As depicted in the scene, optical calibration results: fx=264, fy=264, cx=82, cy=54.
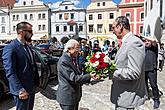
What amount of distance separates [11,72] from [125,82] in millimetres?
1621

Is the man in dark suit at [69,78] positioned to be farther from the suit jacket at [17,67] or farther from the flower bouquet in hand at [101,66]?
the suit jacket at [17,67]

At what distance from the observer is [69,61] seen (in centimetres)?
368

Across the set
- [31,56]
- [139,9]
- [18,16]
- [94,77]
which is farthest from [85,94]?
[18,16]

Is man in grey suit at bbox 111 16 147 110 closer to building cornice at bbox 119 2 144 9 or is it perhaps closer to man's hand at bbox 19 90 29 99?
man's hand at bbox 19 90 29 99

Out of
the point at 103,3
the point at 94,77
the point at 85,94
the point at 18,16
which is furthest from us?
the point at 18,16

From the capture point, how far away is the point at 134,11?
1978 inches

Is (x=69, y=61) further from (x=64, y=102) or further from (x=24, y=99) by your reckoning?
(x=24, y=99)

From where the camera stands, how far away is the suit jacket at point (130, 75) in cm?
284

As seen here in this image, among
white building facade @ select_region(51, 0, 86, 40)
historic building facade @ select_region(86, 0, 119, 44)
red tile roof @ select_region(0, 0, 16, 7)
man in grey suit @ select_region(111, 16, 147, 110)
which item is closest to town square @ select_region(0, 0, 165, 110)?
man in grey suit @ select_region(111, 16, 147, 110)

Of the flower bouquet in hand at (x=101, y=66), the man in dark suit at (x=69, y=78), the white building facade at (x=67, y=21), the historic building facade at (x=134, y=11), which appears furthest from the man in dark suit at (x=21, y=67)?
the white building facade at (x=67, y=21)

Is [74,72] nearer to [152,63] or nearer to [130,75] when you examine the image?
[130,75]

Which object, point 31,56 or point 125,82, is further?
point 31,56

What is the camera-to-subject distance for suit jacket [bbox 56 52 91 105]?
3607mm

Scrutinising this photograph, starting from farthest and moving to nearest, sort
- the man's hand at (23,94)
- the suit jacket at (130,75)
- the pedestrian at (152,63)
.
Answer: the pedestrian at (152,63), the man's hand at (23,94), the suit jacket at (130,75)
